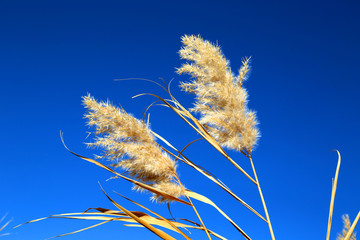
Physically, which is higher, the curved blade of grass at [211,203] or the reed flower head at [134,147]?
the reed flower head at [134,147]

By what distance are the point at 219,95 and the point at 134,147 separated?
530 millimetres

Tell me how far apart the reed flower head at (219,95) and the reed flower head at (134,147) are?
35 centimetres

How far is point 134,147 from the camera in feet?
3.69

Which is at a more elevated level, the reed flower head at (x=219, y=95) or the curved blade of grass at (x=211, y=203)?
the reed flower head at (x=219, y=95)

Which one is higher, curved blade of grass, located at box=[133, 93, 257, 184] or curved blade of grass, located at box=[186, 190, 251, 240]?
curved blade of grass, located at box=[133, 93, 257, 184]

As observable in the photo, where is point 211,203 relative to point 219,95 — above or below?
below

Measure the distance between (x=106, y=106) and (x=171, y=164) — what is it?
355mm

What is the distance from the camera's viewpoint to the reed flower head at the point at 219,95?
1383 millimetres

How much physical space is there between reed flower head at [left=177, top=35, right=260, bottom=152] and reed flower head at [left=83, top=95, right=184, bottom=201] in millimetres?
347

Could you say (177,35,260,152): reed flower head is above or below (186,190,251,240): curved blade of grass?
above

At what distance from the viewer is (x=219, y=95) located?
1.42 meters

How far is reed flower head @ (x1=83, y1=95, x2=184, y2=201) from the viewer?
1128mm

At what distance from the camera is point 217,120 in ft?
4.53

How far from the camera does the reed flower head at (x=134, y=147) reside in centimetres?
113
